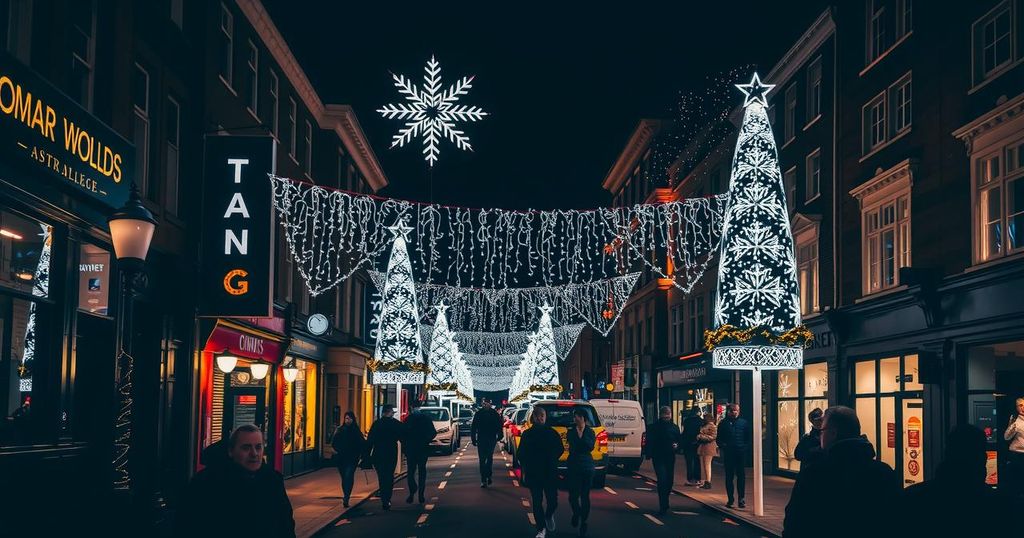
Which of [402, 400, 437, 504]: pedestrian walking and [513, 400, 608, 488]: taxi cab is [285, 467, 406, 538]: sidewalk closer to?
[402, 400, 437, 504]: pedestrian walking

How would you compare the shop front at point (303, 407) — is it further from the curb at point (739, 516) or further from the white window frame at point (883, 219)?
the white window frame at point (883, 219)

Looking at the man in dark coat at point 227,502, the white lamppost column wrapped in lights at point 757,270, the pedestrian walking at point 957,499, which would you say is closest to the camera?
the pedestrian walking at point 957,499

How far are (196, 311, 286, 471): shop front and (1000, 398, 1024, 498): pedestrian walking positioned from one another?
43.7ft

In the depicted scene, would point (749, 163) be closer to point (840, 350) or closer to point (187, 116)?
point (840, 350)

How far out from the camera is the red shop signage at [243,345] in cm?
2088

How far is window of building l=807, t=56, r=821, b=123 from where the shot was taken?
29.4 meters

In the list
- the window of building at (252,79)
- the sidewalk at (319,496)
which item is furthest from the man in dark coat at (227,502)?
the window of building at (252,79)

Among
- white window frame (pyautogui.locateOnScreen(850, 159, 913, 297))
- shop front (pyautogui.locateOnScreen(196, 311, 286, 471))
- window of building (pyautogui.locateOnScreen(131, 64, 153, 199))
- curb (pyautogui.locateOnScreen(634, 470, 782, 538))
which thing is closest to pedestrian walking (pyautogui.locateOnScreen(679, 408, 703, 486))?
curb (pyautogui.locateOnScreen(634, 470, 782, 538))

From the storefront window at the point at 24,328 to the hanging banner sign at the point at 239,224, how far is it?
248 inches

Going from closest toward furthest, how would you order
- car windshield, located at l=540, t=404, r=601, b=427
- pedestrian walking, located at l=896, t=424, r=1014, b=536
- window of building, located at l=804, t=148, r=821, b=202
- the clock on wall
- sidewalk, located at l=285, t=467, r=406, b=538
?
pedestrian walking, located at l=896, t=424, r=1014, b=536
sidewalk, located at l=285, t=467, r=406, b=538
car windshield, located at l=540, t=404, r=601, b=427
window of building, located at l=804, t=148, r=821, b=202
the clock on wall

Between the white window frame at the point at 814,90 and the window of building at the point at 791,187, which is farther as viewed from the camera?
the window of building at the point at 791,187

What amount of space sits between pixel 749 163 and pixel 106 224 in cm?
1173

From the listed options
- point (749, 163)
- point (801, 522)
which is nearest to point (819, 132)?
point (749, 163)

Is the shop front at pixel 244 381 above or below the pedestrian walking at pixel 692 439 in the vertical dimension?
above
